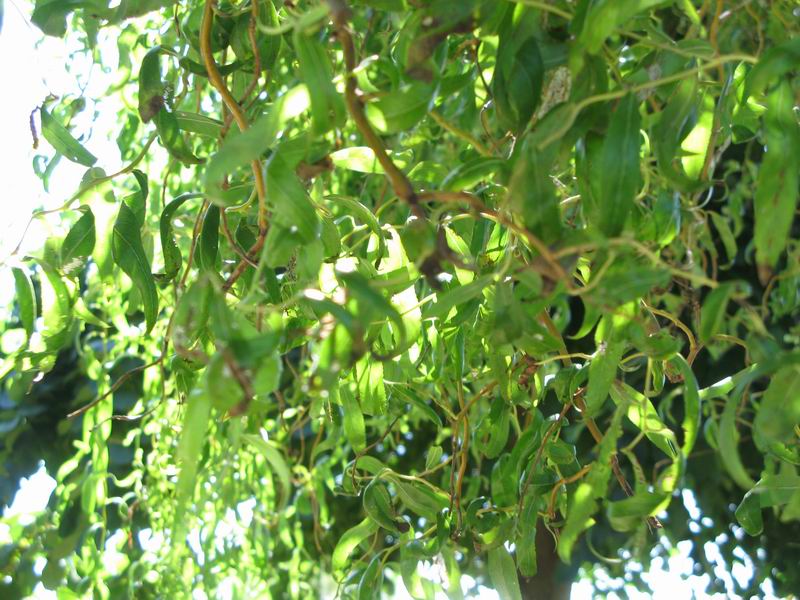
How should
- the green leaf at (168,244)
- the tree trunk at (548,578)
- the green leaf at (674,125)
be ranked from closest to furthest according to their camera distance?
the green leaf at (674,125), the green leaf at (168,244), the tree trunk at (548,578)

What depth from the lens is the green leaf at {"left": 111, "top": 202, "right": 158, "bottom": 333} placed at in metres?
0.57

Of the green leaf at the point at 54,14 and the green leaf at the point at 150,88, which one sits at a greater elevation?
the green leaf at the point at 54,14

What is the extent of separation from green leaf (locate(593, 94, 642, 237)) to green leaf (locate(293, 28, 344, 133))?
0.37ft

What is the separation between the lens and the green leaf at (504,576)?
0.62 meters

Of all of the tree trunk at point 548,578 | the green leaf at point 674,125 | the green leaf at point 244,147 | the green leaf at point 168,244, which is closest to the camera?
the green leaf at point 244,147

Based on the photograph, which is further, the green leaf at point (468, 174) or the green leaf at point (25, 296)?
the green leaf at point (25, 296)

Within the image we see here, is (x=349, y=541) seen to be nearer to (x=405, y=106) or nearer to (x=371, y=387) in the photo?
(x=371, y=387)

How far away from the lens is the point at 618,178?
0.38 metres

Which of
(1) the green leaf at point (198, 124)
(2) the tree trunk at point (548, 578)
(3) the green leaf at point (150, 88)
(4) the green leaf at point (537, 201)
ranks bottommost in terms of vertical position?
(2) the tree trunk at point (548, 578)

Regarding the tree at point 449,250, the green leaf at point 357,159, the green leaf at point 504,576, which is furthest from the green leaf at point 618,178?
the green leaf at point 504,576

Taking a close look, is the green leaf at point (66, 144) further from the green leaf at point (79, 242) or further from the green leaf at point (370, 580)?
the green leaf at point (370, 580)

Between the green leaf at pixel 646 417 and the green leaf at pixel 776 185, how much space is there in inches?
5.7

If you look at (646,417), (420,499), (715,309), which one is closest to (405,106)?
(715,309)

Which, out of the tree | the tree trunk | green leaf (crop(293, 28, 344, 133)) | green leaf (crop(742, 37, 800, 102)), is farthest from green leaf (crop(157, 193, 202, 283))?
the tree trunk
